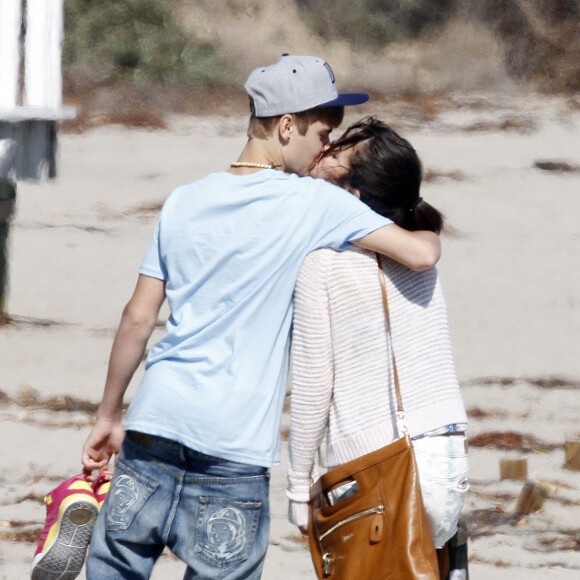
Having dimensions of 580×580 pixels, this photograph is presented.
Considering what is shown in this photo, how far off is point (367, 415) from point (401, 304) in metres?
0.26

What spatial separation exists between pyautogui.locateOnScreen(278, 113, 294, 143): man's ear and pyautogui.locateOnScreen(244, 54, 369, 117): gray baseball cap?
1 cm

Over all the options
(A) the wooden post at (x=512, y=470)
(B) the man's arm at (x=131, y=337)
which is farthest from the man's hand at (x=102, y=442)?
(A) the wooden post at (x=512, y=470)

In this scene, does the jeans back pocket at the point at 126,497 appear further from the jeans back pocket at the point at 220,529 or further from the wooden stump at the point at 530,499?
the wooden stump at the point at 530,499

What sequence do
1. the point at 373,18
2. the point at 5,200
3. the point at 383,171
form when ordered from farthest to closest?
the point at 373,18 → the point at 5,200 → the point at 383,171

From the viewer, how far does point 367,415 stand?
253 centimetres

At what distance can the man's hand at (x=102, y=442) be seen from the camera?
8.57ft

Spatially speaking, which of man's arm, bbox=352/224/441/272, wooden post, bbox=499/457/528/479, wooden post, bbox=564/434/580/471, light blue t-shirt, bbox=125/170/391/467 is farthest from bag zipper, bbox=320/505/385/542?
wooden post, bbox=564/434/580/471

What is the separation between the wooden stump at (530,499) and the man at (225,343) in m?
2.63

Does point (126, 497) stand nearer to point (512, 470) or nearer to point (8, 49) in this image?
point (512, 470)

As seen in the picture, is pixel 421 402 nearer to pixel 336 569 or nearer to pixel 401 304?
pixel 401 304

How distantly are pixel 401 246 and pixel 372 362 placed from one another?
262 mm

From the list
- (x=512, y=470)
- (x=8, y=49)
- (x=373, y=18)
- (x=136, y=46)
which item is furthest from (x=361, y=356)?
(x=373, y=18)

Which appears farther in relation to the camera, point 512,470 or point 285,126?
point 512,470

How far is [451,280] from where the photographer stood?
267 inches
